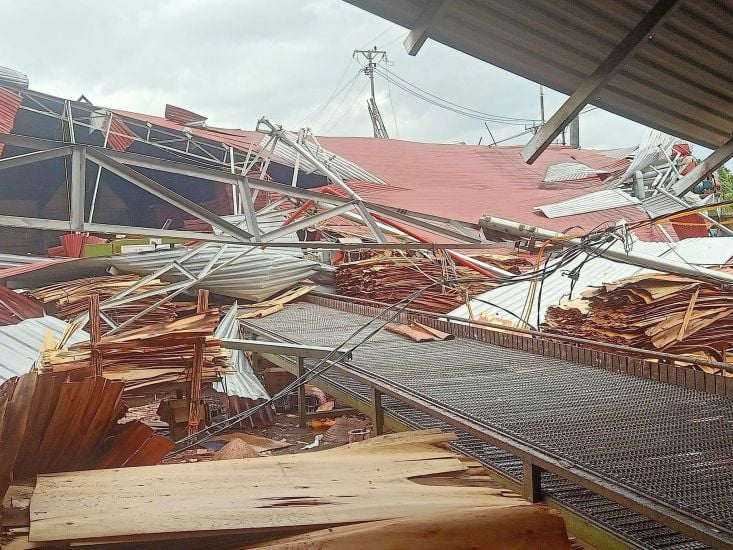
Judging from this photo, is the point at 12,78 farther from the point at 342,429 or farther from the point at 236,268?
the point at 342,429

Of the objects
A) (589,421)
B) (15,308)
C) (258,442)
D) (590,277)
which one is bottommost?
(258,442)

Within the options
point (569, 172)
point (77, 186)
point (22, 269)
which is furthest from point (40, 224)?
point (569, 172)

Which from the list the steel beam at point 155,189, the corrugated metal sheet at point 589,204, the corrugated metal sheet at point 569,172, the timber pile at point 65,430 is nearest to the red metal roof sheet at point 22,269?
the steel beam at point 155,189

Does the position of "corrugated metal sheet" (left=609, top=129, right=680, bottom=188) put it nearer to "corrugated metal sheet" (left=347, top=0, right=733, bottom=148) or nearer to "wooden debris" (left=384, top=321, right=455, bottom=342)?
"wooden debris" (left=384, top=321, right=455, bottom=342)

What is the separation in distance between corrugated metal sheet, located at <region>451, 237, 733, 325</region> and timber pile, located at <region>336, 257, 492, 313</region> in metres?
0.68

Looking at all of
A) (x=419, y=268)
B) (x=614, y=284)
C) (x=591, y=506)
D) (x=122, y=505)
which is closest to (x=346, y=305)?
(x=419, y=268)

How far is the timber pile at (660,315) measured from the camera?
5633 millimetres

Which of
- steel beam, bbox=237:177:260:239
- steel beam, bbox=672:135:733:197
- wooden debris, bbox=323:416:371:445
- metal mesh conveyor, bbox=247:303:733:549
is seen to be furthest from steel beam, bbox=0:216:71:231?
wooden debris, bbox=323:416:371:445

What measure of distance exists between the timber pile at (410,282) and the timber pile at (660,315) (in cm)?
344

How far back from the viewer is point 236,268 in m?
10.9

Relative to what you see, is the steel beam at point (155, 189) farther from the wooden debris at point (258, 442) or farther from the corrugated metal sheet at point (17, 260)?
the corrugated metal sheet at point (17, 260)

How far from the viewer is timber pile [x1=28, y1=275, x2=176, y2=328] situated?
954 cm

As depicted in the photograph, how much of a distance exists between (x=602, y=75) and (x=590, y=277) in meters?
6.20

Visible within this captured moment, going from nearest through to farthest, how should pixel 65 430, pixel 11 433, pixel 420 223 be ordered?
pixel 11 433, pixel 65 430, pixel 420 223
